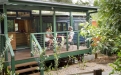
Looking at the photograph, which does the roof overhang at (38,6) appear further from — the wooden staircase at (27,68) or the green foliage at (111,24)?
the green foliage at (111,24)

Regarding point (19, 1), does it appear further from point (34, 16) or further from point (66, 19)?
point (66, 19)

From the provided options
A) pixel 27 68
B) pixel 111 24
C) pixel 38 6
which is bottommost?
pixel 27 68

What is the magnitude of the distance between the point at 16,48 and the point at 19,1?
3.52 metres

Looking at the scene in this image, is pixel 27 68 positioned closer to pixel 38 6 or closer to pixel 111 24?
pixel 38 6

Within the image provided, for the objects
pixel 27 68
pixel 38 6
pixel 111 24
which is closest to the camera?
pixel 111 24

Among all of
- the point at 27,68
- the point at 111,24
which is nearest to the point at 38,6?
the point at 27,68

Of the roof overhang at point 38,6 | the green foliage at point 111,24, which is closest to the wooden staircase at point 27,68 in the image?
the roof overhang at point 38,6

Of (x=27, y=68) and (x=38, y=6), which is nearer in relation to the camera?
(x=27, y=68)

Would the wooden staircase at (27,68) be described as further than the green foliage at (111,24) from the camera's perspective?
Yes

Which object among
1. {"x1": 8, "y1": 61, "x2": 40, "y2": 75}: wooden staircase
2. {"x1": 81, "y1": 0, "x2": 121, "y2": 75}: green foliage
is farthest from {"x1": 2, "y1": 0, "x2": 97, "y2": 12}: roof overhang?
{"x1": 81, "y1": 0, "x2": 121, "y2": 75}: green foliage

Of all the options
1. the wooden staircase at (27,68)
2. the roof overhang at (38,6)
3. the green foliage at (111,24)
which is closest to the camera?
the green foliage at (111,24)

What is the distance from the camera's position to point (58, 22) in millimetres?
13711

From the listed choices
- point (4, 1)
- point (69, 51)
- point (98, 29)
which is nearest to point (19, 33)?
point (69, 51)

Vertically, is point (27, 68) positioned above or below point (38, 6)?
below
